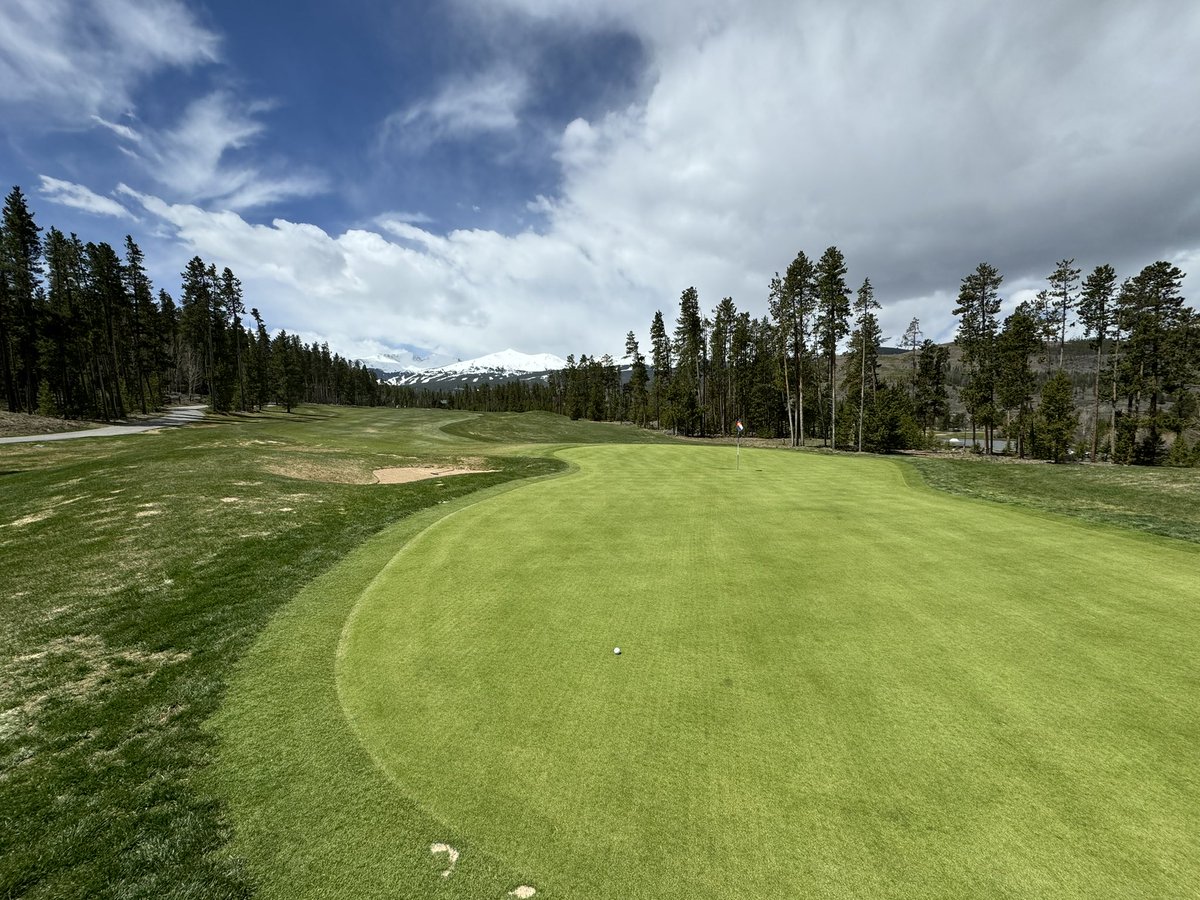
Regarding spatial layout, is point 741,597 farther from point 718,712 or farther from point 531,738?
point 531,738

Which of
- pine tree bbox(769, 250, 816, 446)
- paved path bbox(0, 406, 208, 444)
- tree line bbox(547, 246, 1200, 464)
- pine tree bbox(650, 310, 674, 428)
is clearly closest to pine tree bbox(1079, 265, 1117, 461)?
tree line bbox(547, 246, 1200, 464)

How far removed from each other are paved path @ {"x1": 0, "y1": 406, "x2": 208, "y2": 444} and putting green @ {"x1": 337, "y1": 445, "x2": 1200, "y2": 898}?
4273cm

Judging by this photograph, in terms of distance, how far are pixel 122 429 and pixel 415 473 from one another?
39719 mm

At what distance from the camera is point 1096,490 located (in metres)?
18.5

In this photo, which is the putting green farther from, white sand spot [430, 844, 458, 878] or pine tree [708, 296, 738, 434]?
pine tree [708, 296, 738, 434]

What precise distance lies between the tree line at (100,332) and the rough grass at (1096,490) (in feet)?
251

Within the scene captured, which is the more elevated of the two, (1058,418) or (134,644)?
(1058,418)

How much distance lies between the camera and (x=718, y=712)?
17.1ft

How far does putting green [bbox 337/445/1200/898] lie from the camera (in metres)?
3.55

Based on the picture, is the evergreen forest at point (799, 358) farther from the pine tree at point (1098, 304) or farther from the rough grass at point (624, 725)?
the rough grass at point (624, 725)

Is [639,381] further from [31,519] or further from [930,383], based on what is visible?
[31,519]

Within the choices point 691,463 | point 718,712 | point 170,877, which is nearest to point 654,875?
point 718,712

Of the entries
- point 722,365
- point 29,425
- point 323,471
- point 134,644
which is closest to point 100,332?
point 29,425

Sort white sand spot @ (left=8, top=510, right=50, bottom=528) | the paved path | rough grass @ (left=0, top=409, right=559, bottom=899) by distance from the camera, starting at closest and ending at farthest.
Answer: rough grass @ (left=0, top=409, right=559, bottom=899) < white sand spot @ (left=8, top=510, right=50, bottom=528) < the paved path
